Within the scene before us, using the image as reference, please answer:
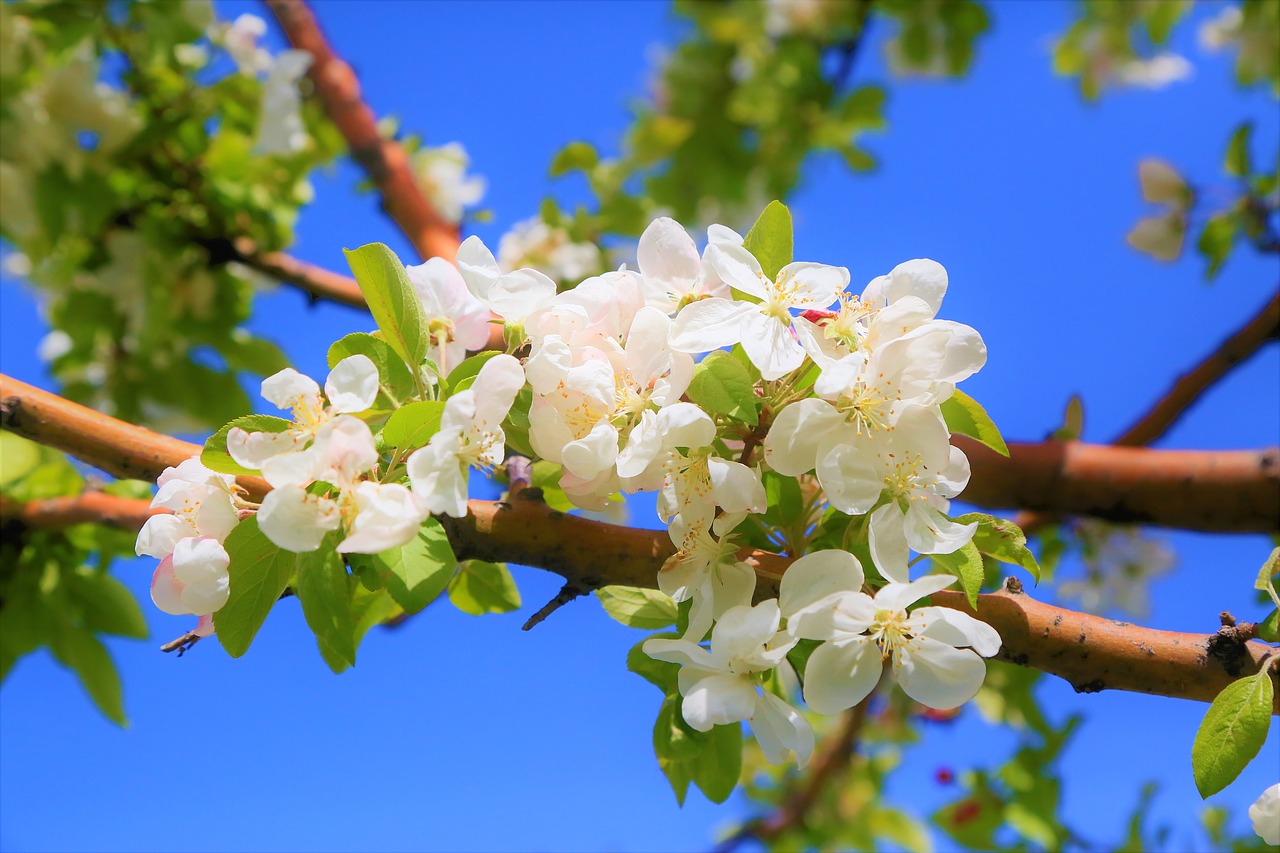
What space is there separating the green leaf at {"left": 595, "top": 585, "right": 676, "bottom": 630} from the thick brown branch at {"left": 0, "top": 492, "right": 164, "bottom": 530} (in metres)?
0.62

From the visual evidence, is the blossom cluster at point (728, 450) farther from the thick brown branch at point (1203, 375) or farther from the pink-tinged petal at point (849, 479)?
the thick brown branch at point (1203, 375)

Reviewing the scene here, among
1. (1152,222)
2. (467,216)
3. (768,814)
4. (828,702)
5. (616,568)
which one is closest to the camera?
(828,702)

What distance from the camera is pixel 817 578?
0.62 meters

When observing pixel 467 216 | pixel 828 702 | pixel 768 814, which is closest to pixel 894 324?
pixel 828 702

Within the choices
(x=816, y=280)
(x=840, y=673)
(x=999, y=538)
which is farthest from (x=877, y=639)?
(x=816, y=280)

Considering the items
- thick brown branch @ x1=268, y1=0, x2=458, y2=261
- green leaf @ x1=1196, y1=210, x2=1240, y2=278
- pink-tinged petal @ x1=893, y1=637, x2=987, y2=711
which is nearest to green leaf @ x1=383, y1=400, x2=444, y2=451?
pink-tinged petal @ x1=893, y1=637, x2=987, y2=711

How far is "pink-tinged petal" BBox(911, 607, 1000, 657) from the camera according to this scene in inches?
23.6

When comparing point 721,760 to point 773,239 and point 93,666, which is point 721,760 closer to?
point 773,239

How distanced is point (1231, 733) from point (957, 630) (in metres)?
0.23

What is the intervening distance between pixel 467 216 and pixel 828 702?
4.77ft

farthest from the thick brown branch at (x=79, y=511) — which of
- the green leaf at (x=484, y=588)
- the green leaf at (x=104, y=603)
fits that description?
the green leaf at (x=484, y=588)

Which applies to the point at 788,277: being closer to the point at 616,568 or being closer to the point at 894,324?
the point at 894,324

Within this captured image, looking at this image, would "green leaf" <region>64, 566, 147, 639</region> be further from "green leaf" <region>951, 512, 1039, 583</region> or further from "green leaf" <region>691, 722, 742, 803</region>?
"green leaf" <region>951, 512, 1039, 583</region>

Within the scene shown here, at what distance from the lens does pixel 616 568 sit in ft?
2.41
